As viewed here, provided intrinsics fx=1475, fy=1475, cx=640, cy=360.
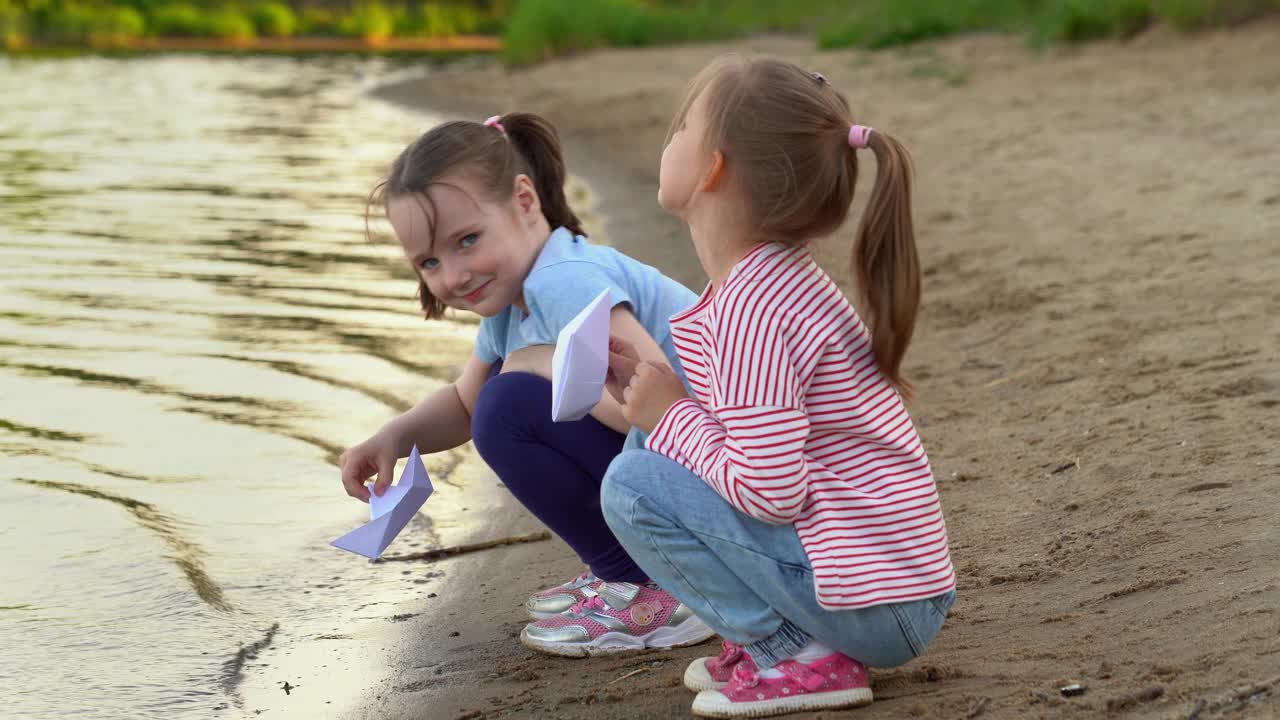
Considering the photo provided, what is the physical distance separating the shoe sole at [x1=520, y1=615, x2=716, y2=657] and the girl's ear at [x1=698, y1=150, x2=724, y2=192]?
861mm

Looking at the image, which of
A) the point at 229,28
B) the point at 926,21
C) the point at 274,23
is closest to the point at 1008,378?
the point at 926,21

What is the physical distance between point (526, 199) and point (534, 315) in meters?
0.22

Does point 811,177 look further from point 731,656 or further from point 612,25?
point 612,25

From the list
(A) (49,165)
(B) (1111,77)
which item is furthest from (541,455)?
(A) (49,165)

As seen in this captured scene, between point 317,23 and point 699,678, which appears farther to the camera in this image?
point 317,23

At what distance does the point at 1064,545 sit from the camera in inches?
111

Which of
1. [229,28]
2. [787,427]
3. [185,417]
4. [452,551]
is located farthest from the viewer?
[229,28]

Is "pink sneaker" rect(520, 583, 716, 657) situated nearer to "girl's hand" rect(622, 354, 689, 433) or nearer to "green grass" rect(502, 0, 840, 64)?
"girl's hand" rect(622, 354, 689, 433)

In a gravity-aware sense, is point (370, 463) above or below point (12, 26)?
above

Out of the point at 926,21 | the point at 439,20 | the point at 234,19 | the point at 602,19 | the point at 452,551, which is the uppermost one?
the point at 452,551

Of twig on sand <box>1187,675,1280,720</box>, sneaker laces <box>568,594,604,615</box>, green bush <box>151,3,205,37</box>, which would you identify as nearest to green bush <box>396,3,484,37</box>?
green bush <box>151,3,205,37</box>

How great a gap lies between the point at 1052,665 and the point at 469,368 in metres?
1.21

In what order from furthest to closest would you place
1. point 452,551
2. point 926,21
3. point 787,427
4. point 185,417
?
point 926,21
point 185,417
point 452,551
point 787,427

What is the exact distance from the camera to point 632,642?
103 inches
